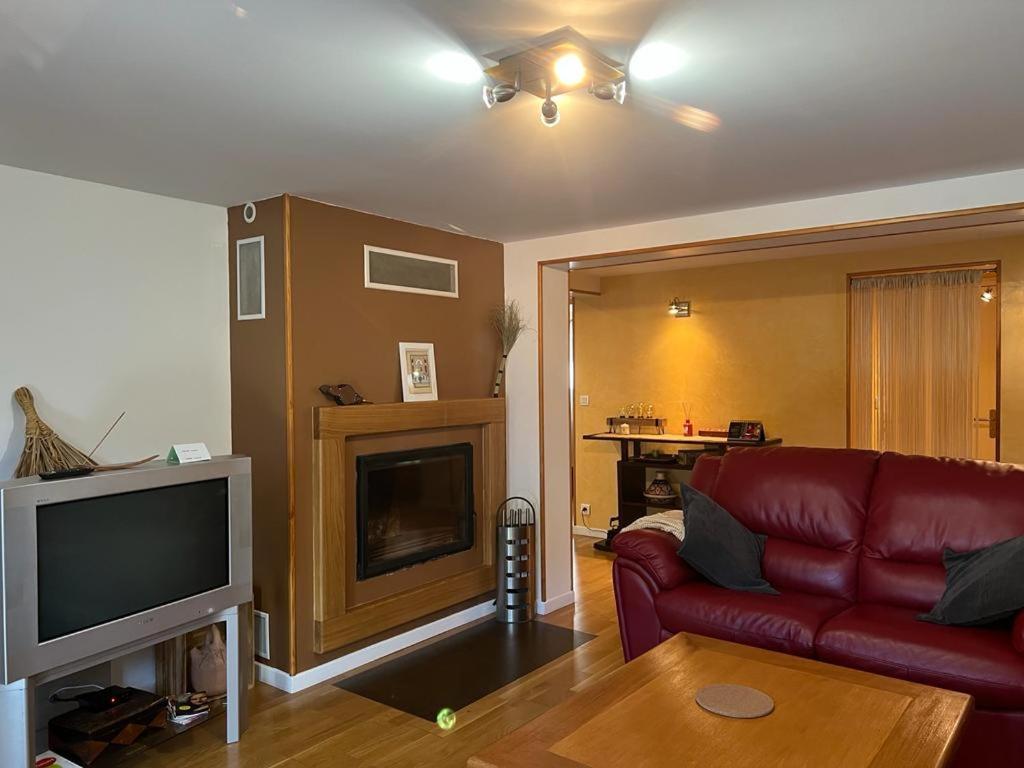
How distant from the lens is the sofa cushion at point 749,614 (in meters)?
3.00

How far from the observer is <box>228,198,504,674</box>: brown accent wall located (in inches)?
142

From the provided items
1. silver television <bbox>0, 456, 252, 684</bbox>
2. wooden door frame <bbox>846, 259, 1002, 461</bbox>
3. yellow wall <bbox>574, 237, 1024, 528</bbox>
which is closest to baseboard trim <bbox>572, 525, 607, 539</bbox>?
yellow wall <bbox>574, 237, 1024, 528</bbox>

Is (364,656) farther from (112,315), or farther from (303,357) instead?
(112,315)

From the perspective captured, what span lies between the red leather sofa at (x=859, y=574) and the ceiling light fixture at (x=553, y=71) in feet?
6.97

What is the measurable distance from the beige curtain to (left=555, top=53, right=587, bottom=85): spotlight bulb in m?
4.48

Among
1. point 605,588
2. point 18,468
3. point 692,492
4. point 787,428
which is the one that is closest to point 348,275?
point 18,468

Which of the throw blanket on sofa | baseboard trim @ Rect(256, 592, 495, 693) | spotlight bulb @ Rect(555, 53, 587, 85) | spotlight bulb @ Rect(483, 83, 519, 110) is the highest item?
spotlight bulb @ Rect(555, 53, 587, 85)

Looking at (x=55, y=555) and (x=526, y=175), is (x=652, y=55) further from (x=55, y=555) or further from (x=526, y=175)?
(x=55, y=555)

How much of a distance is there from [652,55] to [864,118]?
3.27ft

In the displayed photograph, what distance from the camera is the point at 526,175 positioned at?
3279 mm

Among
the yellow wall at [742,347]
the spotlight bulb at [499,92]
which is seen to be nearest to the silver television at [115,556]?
the spotlight bulb at [499,92]

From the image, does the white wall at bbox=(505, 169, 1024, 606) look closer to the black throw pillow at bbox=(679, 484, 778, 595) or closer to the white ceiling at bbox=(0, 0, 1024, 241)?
the white ceiling at bbox=(0, 0, 1024, 241)

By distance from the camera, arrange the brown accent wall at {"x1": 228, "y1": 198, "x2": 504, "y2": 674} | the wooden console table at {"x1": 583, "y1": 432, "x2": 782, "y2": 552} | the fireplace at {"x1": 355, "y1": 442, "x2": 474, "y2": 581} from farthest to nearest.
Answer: the wooden console table at {"x1": 583, "y1": 432, "x2": 782, "y2": 552}, the fireplace at {"x1": 355, "y1": 442, "x2": 474, "y2": 581}, the brown accent wall at {"x1": 228, "y1": 198, "x2": 504, "y2": 674}

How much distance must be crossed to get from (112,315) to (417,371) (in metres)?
1.54
